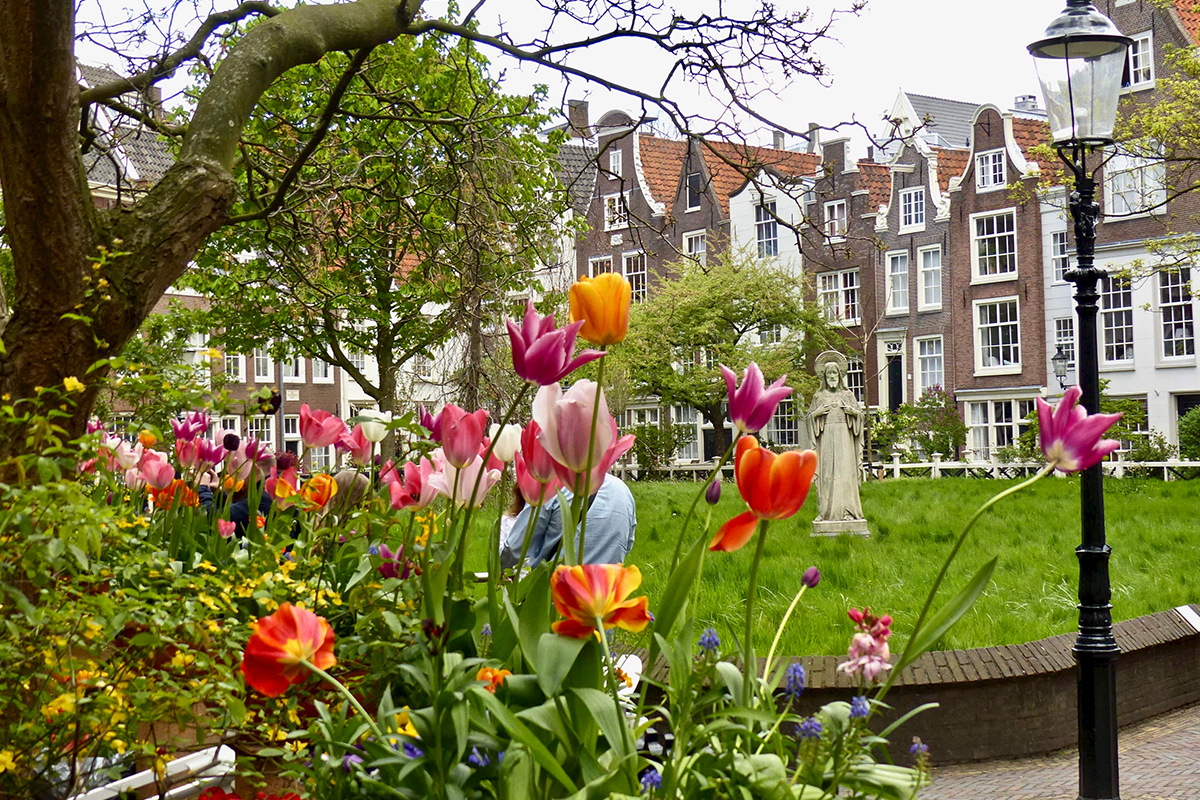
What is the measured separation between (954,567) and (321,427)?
7.58 meters

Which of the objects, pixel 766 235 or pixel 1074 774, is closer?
pixel 1074 774

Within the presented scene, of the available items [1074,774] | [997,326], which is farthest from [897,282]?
[1074,774]

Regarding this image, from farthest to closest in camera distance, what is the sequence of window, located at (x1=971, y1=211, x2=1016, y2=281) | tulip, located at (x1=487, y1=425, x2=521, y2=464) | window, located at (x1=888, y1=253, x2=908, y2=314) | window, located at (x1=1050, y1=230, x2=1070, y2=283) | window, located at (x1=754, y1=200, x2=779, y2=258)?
window, located at (x1=754, y1=200, x2=779, y2=258)
window, located at (x1=888, y1=253, x2=908, y2=314)
window, located at (x1=971, y1=211, x2=1016, y2=281)
window, located at (x1=1050, y1=230, x2=1070, y2=283)
tulip, located at (x1=487, y1=425, x2=521, y2=464)

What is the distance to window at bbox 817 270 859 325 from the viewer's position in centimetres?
3528

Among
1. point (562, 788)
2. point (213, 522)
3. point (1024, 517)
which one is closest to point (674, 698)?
point (562, 788)

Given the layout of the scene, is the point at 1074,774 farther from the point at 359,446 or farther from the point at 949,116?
the point at 949,116

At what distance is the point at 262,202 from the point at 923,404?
28.0m

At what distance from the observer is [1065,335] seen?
30.6 meters

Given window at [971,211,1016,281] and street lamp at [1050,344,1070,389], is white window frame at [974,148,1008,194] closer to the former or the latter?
window at [971,211,1016,281]

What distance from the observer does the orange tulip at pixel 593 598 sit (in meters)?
1.53

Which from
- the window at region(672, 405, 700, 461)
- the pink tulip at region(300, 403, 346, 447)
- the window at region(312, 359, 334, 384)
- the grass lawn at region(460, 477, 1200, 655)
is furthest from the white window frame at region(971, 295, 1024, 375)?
the pink tulip at region(300, 403, 346, 447)

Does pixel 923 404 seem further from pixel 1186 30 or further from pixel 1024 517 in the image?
pixel 1024 517

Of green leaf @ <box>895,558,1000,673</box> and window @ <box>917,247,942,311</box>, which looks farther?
window @ <box>917,247,942,311</box>

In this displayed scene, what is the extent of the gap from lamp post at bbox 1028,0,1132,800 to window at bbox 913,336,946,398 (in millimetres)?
28580
